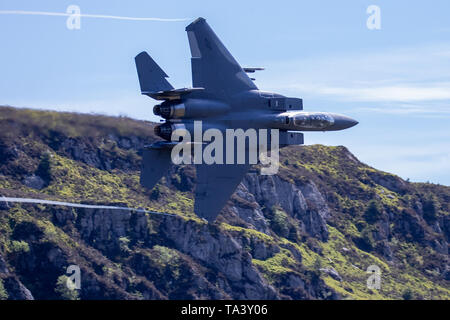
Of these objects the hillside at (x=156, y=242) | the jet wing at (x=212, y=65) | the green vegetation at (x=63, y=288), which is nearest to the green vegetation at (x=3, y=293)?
the hillside at (x=156, y=242)

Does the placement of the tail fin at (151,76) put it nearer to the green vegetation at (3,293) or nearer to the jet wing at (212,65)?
the jet wing at (212,65)

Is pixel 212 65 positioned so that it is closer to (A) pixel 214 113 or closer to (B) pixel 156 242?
(A) pixel 214 113

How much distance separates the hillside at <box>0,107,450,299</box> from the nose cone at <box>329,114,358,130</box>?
3257 inches

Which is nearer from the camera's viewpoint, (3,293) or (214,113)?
(214,113)

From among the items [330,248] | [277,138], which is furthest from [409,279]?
[277,138]

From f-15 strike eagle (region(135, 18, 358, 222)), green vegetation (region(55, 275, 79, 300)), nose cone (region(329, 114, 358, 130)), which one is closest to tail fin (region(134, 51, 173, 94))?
f-15 strike eagle (region(135, 18, 358, 222))

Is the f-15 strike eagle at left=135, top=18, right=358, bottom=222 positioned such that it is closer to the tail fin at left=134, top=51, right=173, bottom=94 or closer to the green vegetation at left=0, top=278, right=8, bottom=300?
the tail fin at left=134, top=51, right=173, bottom=94

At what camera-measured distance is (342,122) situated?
63.8 metres

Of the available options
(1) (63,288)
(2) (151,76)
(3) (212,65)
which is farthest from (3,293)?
(2) (151,76)

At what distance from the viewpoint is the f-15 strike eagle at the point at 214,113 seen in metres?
58.9

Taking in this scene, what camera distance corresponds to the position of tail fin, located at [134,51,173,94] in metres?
59.5

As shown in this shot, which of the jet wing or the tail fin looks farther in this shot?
the jet wing

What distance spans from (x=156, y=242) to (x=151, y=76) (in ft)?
329

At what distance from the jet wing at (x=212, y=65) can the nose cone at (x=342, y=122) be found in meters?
5.27
